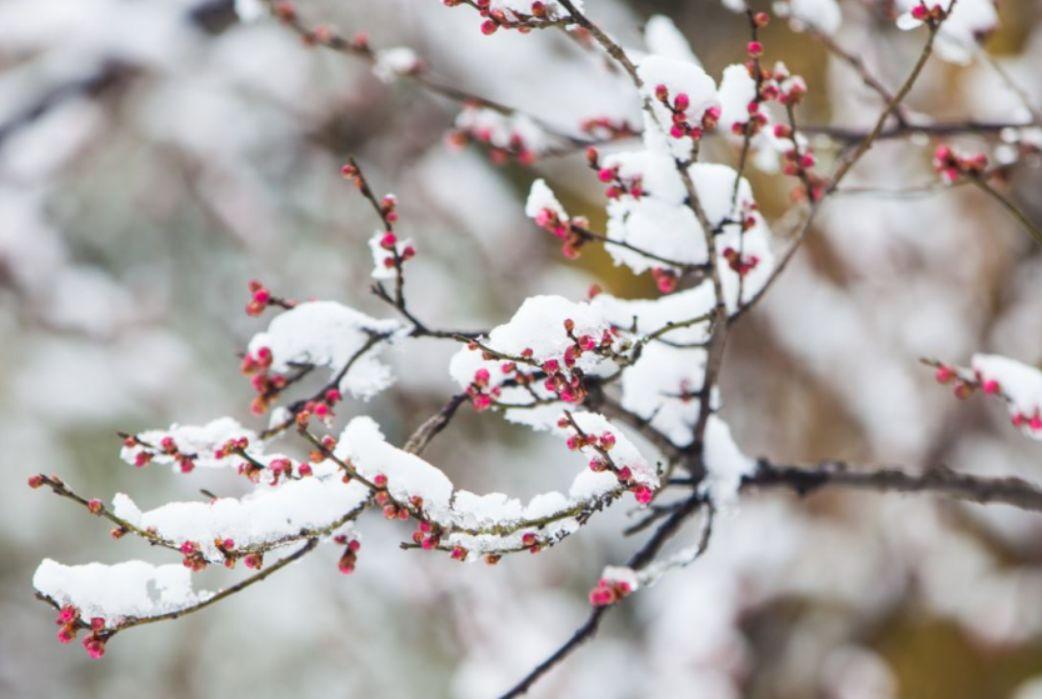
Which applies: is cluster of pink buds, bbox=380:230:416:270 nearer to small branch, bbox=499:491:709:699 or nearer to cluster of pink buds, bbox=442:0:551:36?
cluster of pink buds, bbox=442:0:551:36

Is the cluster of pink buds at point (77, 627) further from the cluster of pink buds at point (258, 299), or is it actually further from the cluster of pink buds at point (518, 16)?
the cluster of pink buds at point (518, 16)

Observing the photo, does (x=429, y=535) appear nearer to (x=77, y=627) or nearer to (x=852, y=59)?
(x=77, y=627)

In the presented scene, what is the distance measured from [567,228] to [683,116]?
10.9 inches

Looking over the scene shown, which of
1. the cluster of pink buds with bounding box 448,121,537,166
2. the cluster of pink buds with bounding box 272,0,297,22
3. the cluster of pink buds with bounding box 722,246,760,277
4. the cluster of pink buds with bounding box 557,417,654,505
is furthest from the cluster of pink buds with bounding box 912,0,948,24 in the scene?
the cluster of pink buds with bounding box 272,0,297,22

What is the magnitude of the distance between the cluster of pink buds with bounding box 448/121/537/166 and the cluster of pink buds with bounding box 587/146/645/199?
0.66 meters

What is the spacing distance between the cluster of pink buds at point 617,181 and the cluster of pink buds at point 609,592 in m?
0.68

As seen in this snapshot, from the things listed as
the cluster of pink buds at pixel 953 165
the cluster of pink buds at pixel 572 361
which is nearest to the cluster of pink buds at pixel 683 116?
the cluster of pink buds at pixel 572 361

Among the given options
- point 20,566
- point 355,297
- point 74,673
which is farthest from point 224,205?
point 74,673

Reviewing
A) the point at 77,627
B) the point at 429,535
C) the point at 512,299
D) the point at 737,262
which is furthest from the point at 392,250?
the point at 512,299

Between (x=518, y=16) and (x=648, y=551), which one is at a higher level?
(x=518, y=16)

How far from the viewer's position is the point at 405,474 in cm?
126

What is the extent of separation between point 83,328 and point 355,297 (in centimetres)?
184

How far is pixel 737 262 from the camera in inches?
61.6

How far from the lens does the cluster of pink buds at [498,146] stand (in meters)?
2.19
